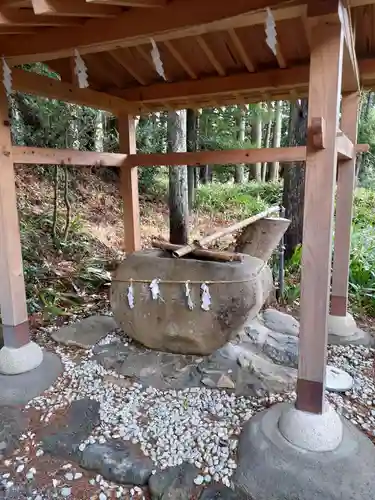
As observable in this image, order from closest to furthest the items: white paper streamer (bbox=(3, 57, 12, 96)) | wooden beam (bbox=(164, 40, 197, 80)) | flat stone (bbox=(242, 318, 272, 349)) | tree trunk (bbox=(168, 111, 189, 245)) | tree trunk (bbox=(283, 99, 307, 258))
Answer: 1. white paper streamer (bbox=(3, 57, 12, 96))
2. wooden beam (bbox=(164, 40, 197, 80))
3. flat stone (bbox=(242, 318, 272, 349))
4. tree trunk (bbox=(283, 99, 307, 258))
5. tree trunk (bbox=(168, 111, 189, 245))

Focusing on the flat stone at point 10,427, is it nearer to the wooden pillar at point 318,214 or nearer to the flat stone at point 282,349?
the wooden pillar at point 318,214

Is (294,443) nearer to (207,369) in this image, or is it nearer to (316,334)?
(316,334)

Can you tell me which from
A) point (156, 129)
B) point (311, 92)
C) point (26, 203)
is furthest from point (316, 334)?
point (156, 129)

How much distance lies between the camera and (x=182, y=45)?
297cm

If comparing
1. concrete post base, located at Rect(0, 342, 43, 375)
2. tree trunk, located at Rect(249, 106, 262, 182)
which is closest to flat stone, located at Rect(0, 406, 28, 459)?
concrete post base, located at Rect(0, 342, 43, 375)

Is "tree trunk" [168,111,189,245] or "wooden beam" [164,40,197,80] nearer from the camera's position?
"wooden beam" [164,40,197,80]

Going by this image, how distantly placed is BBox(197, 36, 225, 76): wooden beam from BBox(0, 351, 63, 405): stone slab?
9.16 ft

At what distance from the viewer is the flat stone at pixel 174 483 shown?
1.85m

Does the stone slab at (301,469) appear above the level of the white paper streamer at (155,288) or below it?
below

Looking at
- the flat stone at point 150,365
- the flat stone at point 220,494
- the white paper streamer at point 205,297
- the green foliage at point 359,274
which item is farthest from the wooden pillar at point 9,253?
the green foliage at point 359,274

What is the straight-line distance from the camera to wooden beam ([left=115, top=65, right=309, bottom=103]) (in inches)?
122

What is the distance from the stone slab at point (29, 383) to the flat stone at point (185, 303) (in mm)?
677

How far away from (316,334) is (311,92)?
1291mm

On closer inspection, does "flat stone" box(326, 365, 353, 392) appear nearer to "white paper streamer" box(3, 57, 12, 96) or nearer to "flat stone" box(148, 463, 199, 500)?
"flat stone" box(148, 463, 199, 500)
